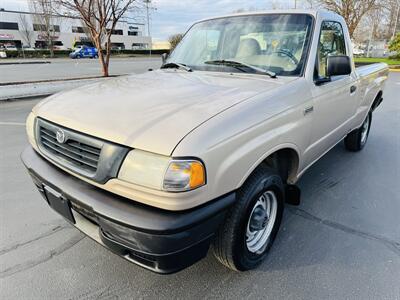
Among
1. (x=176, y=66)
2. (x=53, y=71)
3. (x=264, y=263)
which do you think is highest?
(x=176, y=66)

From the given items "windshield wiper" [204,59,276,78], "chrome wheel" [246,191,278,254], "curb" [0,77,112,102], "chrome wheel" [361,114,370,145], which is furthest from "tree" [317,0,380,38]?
"chrome wheel" [246,191,278,254]

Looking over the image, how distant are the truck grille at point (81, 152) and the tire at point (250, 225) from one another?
0.79m

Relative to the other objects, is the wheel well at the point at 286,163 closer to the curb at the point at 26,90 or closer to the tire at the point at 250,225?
the tire at the point at 250,225

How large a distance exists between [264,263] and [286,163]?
0.86 meters

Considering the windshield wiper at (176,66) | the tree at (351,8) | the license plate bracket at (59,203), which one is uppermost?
the tree at (351,8)

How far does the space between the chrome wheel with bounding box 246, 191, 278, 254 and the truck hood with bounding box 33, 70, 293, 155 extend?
84 centimetres

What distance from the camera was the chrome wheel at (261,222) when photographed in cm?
238

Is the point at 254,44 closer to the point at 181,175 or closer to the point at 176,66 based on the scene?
the point at 176,66

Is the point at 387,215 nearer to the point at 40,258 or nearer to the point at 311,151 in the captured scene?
the point at 311,151

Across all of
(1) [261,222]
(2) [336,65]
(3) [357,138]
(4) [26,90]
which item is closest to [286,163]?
(1) [261,222]

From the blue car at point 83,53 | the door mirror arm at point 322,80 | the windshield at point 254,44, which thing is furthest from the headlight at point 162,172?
the blue car at point 83,53

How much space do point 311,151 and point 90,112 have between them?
2010 millimetres

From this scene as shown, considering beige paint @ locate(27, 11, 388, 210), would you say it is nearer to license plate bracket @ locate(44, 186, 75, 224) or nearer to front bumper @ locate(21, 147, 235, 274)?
front bumper @ locate(21, 147, 235, 274)

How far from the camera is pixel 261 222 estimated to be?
2.45 meters
